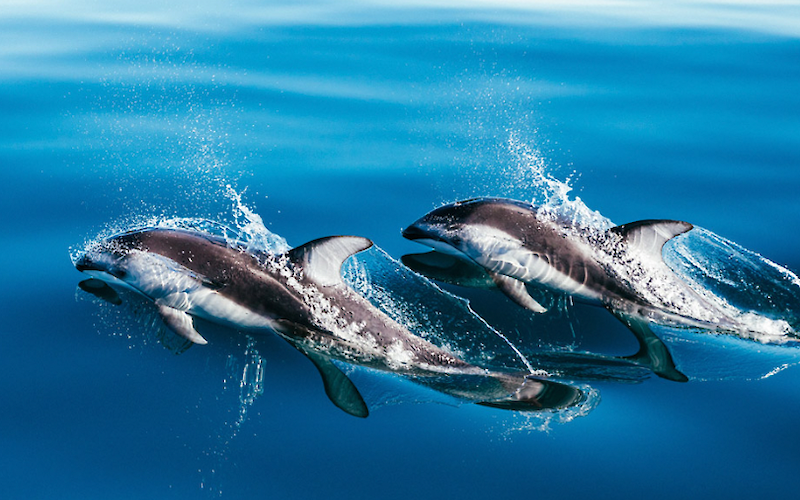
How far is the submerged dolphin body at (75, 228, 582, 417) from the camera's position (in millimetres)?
5973

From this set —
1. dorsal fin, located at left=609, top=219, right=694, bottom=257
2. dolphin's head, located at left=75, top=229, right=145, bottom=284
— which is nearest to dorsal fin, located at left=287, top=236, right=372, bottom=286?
dolphin's head, located at left=75, top=229, right=145, bottom=284

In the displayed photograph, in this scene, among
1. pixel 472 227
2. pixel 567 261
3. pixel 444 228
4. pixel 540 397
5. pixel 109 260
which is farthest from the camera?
pixel 444 228

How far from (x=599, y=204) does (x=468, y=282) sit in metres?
2.30

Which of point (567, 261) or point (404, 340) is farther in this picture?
point (567, 261)

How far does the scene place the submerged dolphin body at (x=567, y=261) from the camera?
6863mm

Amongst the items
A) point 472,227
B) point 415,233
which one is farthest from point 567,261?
point 415,233

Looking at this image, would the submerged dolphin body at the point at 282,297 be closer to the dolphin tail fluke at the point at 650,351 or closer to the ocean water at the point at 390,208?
the ocean water at the point at 390,208

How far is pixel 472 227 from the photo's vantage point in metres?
7.29

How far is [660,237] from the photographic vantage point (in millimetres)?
7105

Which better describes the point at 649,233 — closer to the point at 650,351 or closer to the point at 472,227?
the point at 650,351

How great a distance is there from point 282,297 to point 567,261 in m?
2.40

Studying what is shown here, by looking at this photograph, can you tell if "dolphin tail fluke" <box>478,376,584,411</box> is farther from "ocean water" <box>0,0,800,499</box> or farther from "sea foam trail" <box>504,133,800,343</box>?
"sea foam trail" <box>504,133,800,343</box>

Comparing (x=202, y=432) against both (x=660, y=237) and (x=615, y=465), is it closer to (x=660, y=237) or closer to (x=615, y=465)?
(x=615, y=465)

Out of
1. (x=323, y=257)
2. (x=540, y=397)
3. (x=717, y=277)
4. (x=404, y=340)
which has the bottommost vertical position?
(x=540, y=397)
